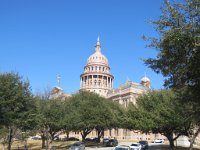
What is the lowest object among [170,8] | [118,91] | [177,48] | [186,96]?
[186,96]

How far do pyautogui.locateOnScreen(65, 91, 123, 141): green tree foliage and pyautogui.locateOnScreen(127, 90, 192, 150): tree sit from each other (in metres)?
15.3

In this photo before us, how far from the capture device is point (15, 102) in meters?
40.0

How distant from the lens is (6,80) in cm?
4028

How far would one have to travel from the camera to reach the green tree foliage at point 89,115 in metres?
68.6

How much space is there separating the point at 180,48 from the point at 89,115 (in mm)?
58341

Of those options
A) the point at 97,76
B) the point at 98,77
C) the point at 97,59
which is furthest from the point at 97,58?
the point at 98,77

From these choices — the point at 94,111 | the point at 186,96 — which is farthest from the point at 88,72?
the point at 186,96

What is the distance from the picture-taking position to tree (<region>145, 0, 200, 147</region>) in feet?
51.9

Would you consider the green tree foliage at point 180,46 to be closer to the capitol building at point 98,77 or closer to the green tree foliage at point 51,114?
the green tree foliage at point 51,114

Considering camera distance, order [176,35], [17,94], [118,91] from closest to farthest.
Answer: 1. [176,35]
2. [17,94]
3. [118,91]

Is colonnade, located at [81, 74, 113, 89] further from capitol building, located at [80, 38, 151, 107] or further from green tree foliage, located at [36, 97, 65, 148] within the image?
green tree foliage, located at [36, 97, 65, 148]

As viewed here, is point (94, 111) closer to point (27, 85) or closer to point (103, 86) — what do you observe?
point (27, 85)

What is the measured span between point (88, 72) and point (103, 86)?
990cm

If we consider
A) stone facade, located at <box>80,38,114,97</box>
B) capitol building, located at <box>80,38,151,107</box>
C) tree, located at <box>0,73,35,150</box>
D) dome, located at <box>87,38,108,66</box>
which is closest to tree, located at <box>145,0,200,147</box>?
tree, located at <box>0,73,35,150</box>
